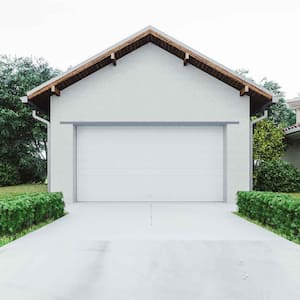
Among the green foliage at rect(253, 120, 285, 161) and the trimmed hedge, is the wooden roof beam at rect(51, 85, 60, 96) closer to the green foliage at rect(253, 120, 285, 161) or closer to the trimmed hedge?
the trimmed hedge

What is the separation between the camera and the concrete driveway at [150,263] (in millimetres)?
3537

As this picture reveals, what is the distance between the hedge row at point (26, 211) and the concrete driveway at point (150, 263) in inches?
15.6

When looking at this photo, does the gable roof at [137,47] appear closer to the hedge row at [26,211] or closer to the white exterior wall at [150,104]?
the white exterior wall at [150,104]

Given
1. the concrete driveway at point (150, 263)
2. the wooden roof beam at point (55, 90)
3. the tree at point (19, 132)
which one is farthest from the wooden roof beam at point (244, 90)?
the tree at point (19, 132)

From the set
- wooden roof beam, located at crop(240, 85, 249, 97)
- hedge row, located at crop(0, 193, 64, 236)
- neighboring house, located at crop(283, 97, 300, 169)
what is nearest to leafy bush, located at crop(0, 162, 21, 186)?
hedge row, located at crop(0, 193, 64, 236)

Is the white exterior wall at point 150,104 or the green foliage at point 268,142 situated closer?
the white exterior wall at point 150,104

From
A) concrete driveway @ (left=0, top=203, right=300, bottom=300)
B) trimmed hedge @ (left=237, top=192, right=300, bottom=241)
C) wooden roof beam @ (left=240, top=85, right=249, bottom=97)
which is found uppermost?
wooden roof beam @ (left=240, top=85, right=249, bottom=97)

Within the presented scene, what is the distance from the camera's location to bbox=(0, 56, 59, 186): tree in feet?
58.7

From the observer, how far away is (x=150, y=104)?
442 inches

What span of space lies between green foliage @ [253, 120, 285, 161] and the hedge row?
1227cm

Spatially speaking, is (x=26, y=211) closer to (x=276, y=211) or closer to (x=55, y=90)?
(x=276, y=211)

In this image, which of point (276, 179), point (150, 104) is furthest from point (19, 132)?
point (276, 179)

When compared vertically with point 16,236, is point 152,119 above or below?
above

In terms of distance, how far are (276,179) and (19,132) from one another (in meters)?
13.9
